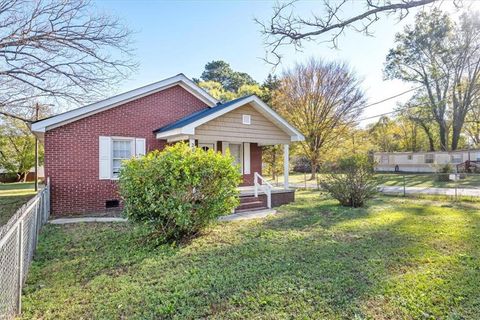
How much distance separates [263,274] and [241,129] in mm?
7227

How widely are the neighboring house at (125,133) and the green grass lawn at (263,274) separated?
289 cm

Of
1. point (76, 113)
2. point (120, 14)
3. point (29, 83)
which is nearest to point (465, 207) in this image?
point (76, 113)

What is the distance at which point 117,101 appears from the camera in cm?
1038

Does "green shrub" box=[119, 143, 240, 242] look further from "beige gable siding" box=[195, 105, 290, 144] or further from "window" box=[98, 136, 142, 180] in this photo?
"window" box=[98, 136, 142, 180]

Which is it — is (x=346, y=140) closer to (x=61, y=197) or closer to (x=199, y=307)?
(x=61, y=197)

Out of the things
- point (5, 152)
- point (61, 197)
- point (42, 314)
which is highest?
point (5, 152)

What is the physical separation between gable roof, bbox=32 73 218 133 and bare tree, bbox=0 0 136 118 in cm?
215

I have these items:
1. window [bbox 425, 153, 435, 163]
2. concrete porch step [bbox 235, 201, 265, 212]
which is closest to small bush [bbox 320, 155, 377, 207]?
concrete porch step [bbox 235, 201, 265, 212]

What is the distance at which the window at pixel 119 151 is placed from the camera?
412 inches

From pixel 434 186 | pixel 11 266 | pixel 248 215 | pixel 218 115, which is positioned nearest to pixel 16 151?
pixel 218 115

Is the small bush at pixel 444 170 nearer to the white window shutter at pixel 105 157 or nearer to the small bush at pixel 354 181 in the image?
the small bush at pixel 354 181

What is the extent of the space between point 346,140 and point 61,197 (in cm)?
2091

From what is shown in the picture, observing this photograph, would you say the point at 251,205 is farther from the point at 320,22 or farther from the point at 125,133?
the point at 320,22

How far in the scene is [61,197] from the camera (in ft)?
31.4
